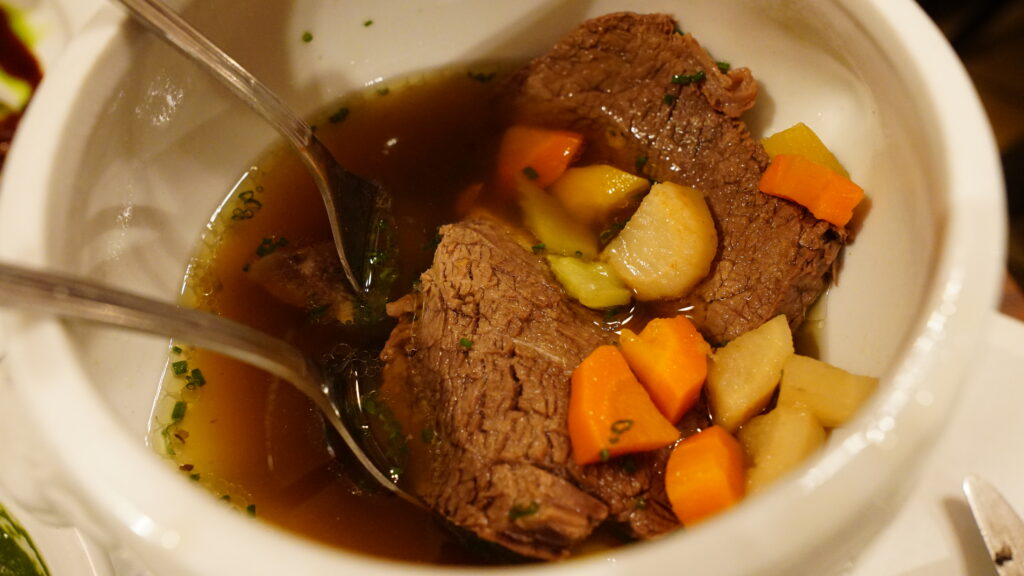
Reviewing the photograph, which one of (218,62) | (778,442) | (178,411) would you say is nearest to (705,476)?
(778,442)

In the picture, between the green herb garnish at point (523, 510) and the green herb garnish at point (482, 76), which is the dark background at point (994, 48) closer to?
the green herb garnish at point (482, 76)

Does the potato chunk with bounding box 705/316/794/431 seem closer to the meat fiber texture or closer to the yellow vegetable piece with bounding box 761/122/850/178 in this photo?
the meat fiber texture

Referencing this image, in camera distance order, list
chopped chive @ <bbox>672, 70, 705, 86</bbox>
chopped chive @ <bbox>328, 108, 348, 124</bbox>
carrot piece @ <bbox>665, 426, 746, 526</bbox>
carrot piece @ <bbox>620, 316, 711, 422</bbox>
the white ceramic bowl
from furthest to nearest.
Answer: chopped chive @ <bbox>328, 108, 348, 124</bbox>
chopped chive @ <bbox>672, 70, 705, 86</bbox>
carrot piece @ <bbox>620, 316, 711, 422</bbox>
carrot piece @ <bbox>665, 426, 746, 526</bbox>
the white ceramic bowl

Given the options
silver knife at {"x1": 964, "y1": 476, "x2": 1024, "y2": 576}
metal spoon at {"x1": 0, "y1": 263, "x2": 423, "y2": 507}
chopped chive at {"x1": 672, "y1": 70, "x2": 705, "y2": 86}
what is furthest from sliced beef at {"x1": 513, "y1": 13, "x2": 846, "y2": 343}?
metal spoon at {"x1": 0, "y1": 263, "x2": 423, "y2": 507}

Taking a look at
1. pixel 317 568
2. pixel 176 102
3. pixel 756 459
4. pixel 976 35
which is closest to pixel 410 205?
pixel 176 102

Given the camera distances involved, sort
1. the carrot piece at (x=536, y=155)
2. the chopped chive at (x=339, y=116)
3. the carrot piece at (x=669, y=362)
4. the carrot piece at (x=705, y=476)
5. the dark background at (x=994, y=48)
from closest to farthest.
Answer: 1. the carrot piece at (x=705, y=476)
2. the carrot piece at (x=669, y=362)
3. the carrot piece at (x=536, y=155)
4. the chopped chive at (x=339, y=116)
5. the dark background at (x=994, y=48)

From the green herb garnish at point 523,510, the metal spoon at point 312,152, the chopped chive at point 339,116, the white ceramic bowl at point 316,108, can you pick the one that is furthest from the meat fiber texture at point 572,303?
the chopped chive at point 339,116
